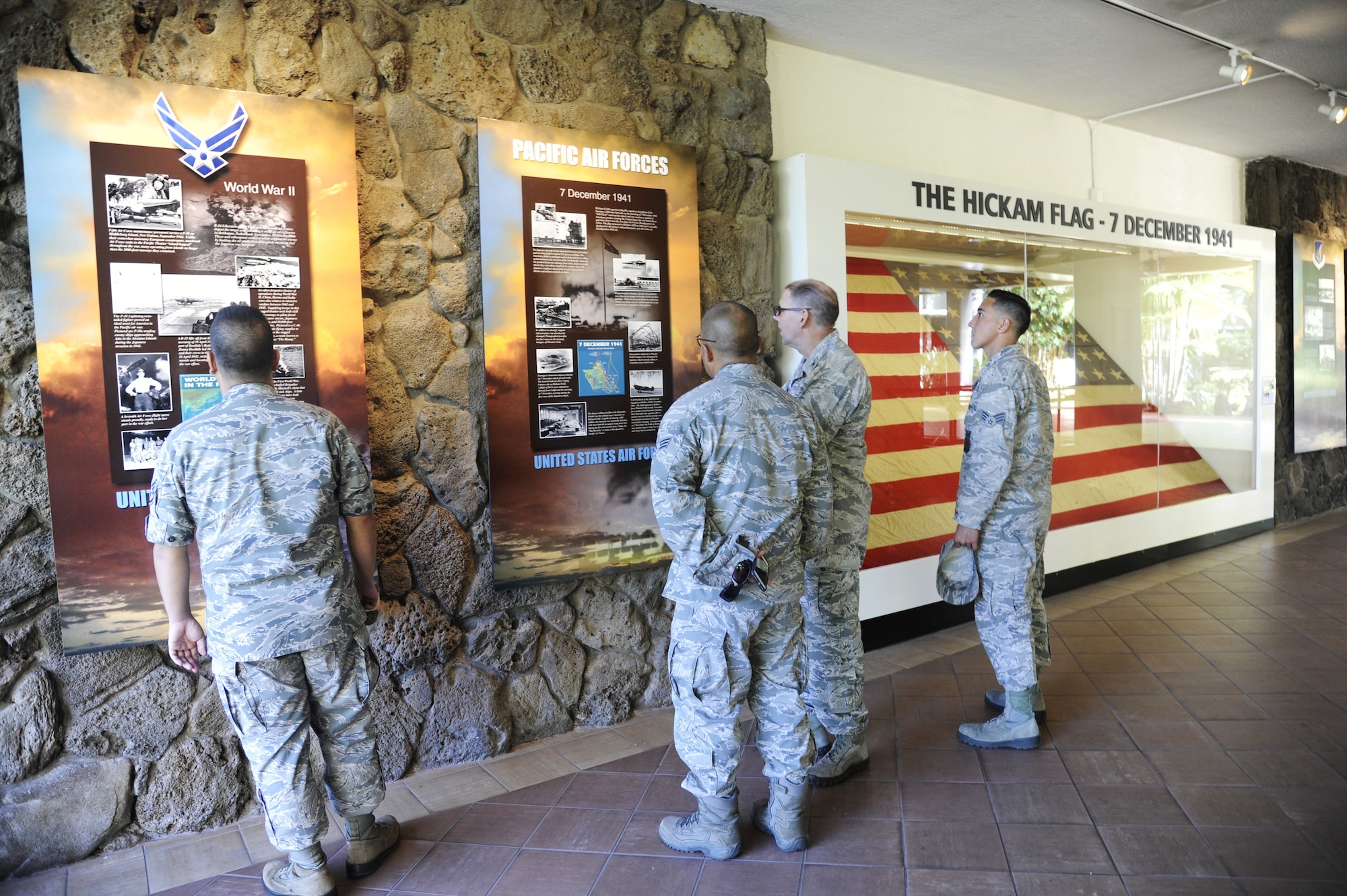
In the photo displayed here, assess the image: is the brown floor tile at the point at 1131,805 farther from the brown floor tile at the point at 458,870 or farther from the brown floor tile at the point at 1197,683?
the brown floor tile at the point at 458,870

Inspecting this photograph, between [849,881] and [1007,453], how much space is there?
172cm

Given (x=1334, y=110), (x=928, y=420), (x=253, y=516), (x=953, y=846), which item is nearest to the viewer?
(x=253, y=516)

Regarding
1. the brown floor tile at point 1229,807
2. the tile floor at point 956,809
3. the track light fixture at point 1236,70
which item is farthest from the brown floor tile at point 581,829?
the track light fixture at point 1236,70

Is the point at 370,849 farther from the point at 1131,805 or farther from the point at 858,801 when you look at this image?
the point at 1131,805

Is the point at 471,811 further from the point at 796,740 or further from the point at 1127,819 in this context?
the point at 1127,819

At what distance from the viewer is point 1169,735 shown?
11.4 feet

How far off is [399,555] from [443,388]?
0.68 meters

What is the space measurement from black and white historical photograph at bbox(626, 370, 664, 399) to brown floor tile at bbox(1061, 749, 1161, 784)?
88.0 inches

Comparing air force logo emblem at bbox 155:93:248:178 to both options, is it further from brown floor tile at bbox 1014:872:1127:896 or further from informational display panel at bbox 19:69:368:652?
brown floor tile at bbox 1014:872:1127:896

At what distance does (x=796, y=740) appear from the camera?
2.63 m

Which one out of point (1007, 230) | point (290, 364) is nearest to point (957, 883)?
point (290, 364)

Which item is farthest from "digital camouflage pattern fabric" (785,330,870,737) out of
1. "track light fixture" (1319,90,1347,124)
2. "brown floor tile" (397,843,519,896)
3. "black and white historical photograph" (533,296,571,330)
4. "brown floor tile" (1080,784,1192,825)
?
"track light fixture" (1319,90,1347,124)

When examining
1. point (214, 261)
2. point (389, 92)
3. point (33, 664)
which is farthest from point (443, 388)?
point (33, 664)

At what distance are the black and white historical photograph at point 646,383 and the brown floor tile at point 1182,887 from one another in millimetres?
2474
